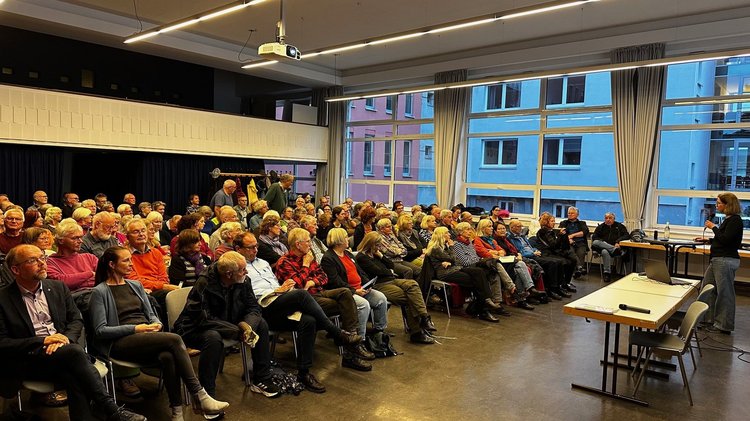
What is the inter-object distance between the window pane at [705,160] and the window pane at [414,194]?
500cm

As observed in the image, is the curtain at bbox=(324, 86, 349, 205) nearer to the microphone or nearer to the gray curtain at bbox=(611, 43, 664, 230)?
the gray curtain at bbox=(611, 43, 664, 230)

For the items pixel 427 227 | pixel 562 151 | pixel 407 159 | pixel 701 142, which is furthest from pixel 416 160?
pixel 427 227

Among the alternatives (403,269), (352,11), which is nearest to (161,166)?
(352,11)

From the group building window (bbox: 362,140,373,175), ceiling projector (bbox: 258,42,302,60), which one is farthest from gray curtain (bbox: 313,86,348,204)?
ceiling projector (bbox: 258,42,302,60)

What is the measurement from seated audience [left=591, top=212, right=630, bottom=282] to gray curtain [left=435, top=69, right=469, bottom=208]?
11.0ft

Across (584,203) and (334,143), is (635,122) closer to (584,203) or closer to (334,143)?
(584,203)

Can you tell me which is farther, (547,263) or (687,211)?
(687,211)

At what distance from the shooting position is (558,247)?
762cm

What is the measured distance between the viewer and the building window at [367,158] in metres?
13.5

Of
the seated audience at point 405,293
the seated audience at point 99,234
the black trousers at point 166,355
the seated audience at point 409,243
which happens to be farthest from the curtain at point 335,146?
the black trousers at point 166,355

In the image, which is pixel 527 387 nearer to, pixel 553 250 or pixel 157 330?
pixel 157 330

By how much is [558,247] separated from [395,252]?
2.96 metres

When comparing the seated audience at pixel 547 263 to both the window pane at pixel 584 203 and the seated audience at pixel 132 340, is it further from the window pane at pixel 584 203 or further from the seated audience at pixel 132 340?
the seated audience at pixel 132 340

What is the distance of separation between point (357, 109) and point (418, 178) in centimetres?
273
